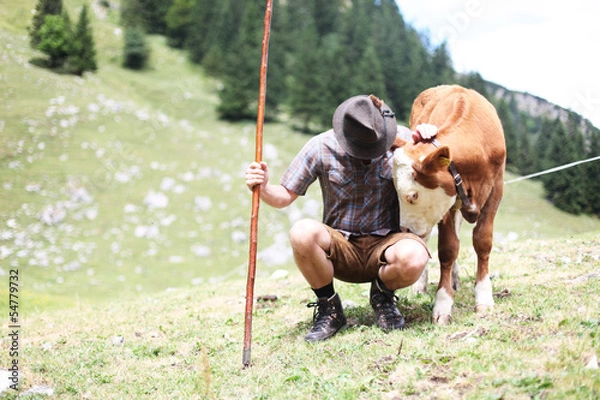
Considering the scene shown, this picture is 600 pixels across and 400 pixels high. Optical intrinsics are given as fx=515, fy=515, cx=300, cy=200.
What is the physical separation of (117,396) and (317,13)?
67.5 meters

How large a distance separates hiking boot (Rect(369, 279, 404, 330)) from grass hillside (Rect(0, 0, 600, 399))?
0.14 metres

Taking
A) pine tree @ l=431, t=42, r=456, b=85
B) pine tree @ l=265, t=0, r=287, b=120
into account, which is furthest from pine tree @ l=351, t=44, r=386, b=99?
pine tree @ l=265, t=0, r=287, b=120

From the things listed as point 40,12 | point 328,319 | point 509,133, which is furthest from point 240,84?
point 328,319

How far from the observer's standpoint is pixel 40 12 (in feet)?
48.3

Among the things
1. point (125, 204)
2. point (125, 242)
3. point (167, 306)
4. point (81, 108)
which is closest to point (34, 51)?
point (81, 108)

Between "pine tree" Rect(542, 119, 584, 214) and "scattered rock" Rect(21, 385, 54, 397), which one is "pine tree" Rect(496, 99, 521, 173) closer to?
"pine tree" Rect(542, 119, 584, 214)

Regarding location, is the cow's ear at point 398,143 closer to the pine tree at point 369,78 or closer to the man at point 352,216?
the man at point 352,216

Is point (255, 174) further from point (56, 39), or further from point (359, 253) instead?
point (56, 39)

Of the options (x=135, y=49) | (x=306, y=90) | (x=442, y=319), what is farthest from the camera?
(x=135, y=49)

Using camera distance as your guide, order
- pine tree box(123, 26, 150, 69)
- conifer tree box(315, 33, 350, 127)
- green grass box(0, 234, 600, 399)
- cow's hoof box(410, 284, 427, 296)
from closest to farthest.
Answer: green grass box(0, 234, 600, 399) → cow's hoof box(410, 284, 427, 296) → conifer tree box(315, 33, 350, 127) → pine tree box(123, 26, 150, 69)

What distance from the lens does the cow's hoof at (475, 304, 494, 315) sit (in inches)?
176

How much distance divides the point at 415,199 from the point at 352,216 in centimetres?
68

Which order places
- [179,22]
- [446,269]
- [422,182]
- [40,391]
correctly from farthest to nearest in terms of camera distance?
[179,22] → [446,269] → [422,182] → [40,391]

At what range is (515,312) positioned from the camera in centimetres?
421
